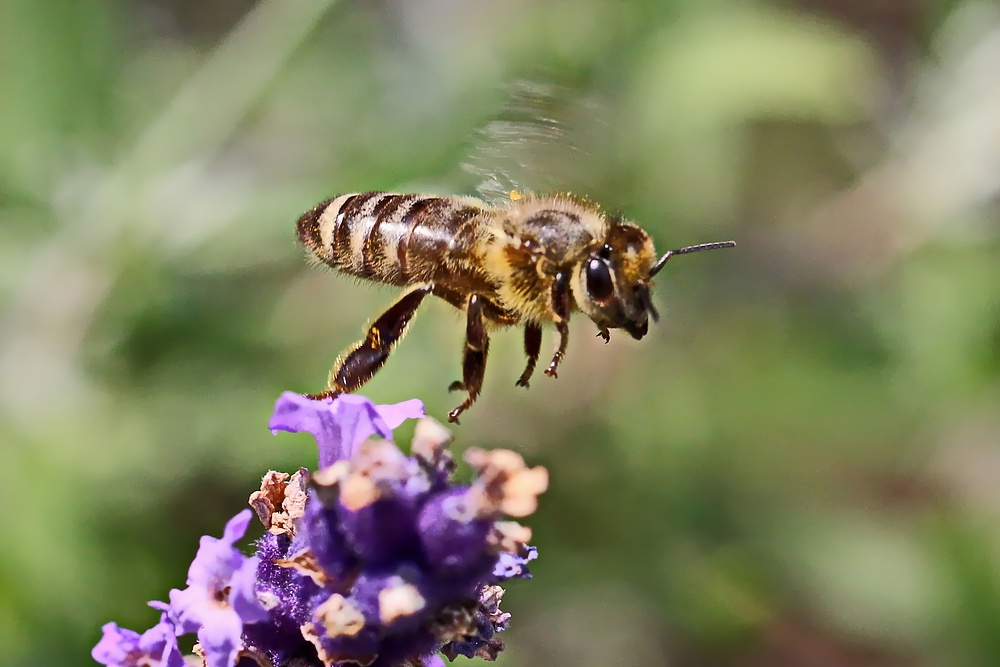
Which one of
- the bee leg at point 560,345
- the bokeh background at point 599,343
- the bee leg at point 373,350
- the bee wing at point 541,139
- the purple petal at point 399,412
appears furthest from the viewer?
the bokeh background at point 599,343

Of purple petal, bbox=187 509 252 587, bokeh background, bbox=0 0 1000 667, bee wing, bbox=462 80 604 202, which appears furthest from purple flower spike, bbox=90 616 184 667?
bokeh background, bbox=0 0 1000 667

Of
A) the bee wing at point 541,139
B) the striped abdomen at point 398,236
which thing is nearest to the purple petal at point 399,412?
the striped abdomen at point 398,236

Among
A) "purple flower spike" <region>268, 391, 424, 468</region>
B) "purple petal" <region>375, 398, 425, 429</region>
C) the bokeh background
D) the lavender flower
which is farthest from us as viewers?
the bokeh background

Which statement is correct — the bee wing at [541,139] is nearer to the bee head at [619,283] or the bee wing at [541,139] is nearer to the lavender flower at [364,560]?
the bee head at [619,283]

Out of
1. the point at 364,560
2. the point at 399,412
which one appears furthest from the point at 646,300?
the point at 364,560

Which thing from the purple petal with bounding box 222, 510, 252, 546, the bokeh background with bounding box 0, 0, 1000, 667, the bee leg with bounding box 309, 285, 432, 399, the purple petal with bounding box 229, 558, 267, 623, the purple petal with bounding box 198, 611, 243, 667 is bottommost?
the purple petal with bounding box 198, 611, 243, 667

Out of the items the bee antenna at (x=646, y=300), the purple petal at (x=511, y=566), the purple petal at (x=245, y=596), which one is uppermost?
the bee antenna at (x=646, y=300)

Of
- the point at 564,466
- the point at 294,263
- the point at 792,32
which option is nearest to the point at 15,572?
the point at 294,263

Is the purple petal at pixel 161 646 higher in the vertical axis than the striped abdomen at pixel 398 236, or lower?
lower

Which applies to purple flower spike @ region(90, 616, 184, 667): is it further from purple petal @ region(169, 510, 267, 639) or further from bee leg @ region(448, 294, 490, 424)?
bee leg @ region(448, 294, 490, 424)
